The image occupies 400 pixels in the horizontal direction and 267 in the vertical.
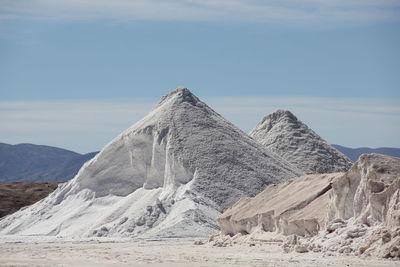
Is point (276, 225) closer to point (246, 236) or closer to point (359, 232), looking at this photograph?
point (246, 236)

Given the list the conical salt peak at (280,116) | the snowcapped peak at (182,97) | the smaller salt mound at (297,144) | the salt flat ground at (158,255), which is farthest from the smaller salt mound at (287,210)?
the conical salt peak at (280,116)

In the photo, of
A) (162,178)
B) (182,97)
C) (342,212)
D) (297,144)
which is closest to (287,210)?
(342,212)

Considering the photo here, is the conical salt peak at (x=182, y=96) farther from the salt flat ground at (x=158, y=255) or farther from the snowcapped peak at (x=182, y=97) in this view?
the salt flat ground at (x=158, y=255)

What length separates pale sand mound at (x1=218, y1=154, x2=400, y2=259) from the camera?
1947 centimetres

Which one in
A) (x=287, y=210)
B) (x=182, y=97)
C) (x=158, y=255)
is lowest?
(x=158, y=255)

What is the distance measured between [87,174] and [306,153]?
14.2 meters

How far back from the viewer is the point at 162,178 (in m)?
36.7

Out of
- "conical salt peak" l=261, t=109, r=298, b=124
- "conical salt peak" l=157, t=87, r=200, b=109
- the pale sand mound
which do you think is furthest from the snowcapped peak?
the pale sand mound

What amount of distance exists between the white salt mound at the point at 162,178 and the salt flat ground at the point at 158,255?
4574 millimetres

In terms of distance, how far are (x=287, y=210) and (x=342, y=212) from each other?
2.87 meters

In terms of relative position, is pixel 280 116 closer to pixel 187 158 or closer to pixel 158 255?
pixel 187 158

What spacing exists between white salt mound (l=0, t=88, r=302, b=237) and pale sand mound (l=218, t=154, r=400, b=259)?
19.6ft

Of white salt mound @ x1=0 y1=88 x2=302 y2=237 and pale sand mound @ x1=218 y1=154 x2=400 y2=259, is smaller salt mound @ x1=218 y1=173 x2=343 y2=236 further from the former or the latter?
white salt mound @ x1=0 y1=88 x2=302 y2=237

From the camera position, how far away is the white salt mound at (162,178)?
33219 millimetres
